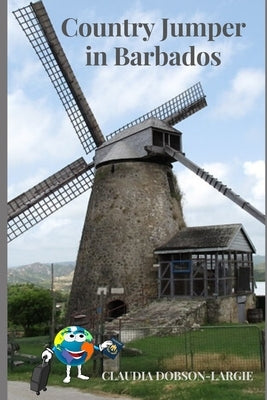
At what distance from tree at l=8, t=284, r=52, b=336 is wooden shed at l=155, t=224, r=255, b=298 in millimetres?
7898

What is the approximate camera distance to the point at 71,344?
9.36m

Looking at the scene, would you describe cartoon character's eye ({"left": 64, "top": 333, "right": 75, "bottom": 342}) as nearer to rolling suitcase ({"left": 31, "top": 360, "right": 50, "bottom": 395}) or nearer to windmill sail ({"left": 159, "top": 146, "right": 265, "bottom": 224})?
rolling suitcase ({"left": 31, "top": 360, "right": 50, "bottom": 395})

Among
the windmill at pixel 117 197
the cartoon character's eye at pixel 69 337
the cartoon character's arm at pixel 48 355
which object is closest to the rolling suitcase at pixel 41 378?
the cartoon character's arm at pixel 48 355

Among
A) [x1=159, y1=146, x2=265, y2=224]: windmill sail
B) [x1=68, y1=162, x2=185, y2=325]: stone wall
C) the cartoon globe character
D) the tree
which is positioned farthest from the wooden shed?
the cartoon globe character

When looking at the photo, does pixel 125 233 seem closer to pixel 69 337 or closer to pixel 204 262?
pixel 204 262

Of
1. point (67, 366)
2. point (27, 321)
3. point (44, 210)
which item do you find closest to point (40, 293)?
point (27, 321)

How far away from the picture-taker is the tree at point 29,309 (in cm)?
2723

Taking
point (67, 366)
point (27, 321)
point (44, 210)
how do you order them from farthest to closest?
point (27, 321) < point (44, 210) < point (67, 366)

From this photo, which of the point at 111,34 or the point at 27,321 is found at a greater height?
the point at 111,34

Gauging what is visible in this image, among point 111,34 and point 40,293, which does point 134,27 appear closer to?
point 111,34

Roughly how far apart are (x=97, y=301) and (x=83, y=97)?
31.7ft

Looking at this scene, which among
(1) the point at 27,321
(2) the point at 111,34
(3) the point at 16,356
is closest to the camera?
(2) the point at 111,34

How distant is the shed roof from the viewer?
2125 cm

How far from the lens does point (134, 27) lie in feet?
35.4
